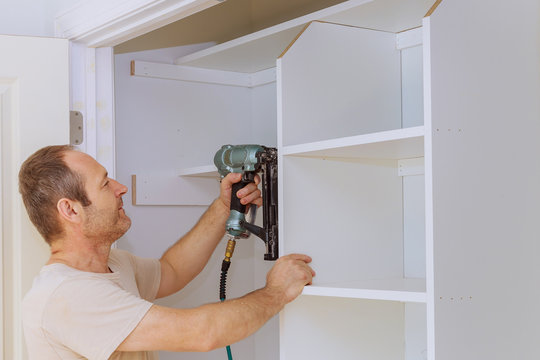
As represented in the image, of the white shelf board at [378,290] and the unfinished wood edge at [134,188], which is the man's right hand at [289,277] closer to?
the white shelf board at [378,290]

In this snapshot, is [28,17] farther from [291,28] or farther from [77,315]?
[77,315]

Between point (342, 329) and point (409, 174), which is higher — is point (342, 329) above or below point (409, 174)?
below

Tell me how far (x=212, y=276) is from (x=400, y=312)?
0.81m

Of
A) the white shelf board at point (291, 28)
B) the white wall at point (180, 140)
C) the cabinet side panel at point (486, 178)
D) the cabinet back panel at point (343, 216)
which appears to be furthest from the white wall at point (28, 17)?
the cabinet side panel at point (486, 178)

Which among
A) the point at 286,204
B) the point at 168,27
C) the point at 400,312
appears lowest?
the point at 400,312

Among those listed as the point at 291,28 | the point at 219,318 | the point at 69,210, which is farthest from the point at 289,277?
the point at 291,28

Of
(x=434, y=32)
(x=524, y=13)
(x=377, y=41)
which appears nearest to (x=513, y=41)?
(x=524, y=13)

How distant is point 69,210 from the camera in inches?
62.7

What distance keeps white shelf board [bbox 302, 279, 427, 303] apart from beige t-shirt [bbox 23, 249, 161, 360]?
0.40 m

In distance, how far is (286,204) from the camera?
1.58 meters

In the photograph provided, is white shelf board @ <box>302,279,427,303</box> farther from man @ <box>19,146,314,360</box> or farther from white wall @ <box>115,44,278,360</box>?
white wall @ <box>115,44,278,360</box>

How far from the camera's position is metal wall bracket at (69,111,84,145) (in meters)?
1.85

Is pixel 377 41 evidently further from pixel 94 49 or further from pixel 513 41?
pixel 94 49

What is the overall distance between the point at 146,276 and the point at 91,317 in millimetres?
482
